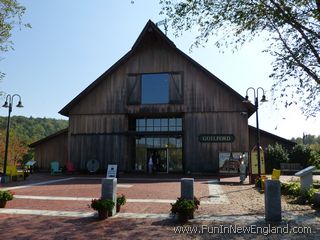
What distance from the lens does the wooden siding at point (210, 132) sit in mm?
27594

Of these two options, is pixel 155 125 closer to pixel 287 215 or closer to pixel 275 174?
pixel 275 174

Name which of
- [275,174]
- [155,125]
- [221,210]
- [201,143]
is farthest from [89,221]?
[155,125]

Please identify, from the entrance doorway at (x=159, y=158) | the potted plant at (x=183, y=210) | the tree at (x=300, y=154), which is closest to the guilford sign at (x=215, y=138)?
the entrance doorway at (x=159, y=158)

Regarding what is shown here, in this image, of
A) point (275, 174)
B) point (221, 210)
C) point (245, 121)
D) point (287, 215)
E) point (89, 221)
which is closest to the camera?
point (89, 221)

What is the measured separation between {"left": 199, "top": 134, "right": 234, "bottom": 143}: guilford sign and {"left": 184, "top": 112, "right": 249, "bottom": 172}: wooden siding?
0.25m

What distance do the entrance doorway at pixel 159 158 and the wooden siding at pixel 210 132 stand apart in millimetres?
2498

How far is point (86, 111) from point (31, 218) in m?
20.5

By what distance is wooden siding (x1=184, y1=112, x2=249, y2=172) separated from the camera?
27594mm

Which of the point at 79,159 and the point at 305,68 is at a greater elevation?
the point at 305,68

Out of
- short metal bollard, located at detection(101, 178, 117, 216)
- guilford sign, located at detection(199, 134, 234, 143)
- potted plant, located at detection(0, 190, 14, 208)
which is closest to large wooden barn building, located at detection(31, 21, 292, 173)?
guilford sign, located at detection(199, 134, 234, 143)

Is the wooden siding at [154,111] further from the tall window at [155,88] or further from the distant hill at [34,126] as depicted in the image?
the distant hill at [34,126]

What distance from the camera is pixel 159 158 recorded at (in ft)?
99.3

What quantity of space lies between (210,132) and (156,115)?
4.92 meters

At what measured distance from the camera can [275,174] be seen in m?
17.0
